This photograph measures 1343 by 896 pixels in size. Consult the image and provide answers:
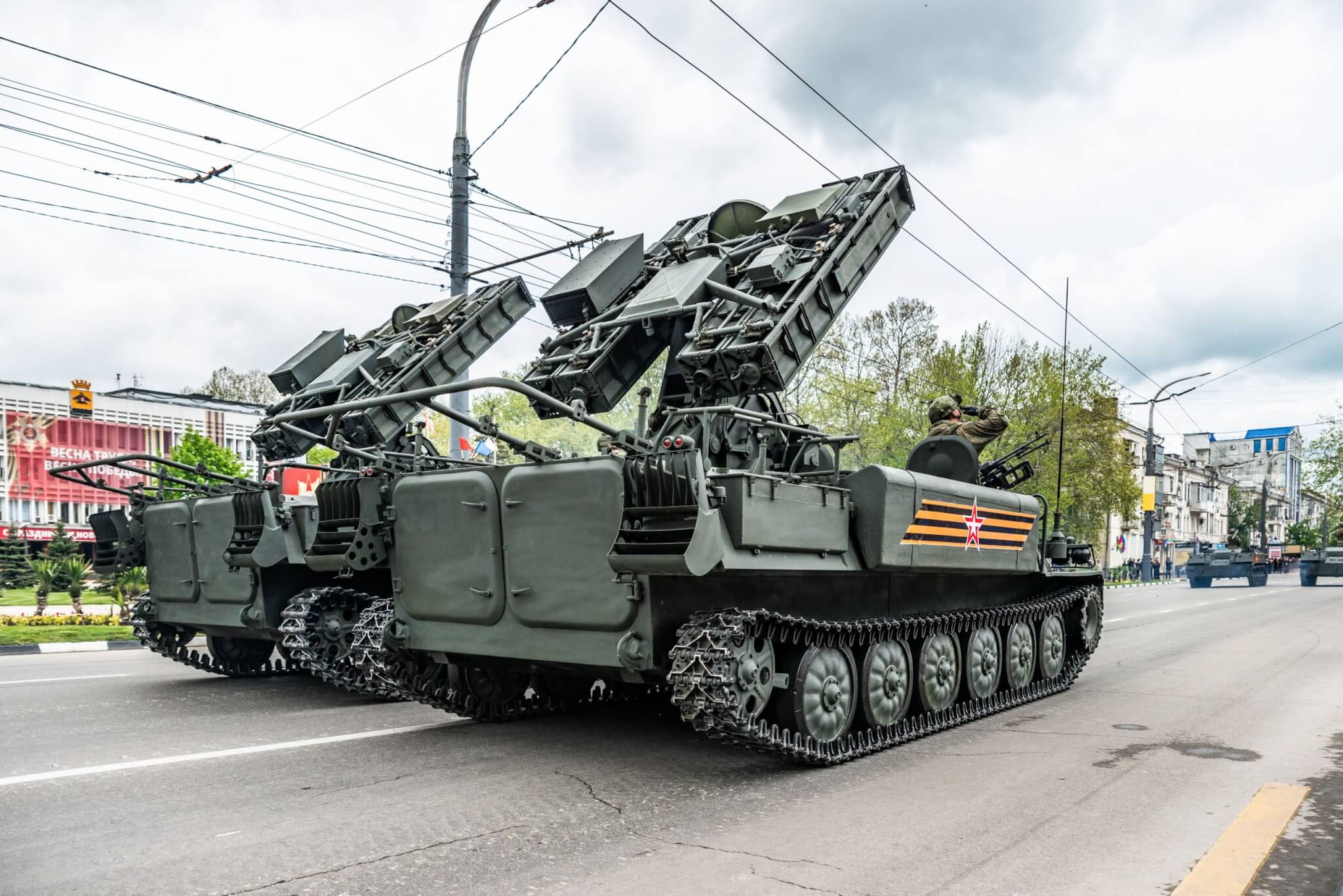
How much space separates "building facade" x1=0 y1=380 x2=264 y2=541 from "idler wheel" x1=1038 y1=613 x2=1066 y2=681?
38.4m

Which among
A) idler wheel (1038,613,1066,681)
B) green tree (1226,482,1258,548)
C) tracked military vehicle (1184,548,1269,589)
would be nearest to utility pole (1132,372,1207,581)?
tracked military vehicle (1184,548,1269,589)

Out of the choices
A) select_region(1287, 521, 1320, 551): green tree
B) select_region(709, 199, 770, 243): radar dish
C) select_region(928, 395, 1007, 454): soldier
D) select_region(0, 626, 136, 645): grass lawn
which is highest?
select_region(709, 199, 770, 243): radar dish

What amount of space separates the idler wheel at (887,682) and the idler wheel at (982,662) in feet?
3.34

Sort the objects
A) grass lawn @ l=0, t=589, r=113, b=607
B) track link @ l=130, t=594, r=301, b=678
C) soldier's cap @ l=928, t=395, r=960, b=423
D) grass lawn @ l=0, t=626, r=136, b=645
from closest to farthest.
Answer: soldier's cap @ l=928, t=395, r=960, b=423 < track link @ l=130, t=594, r=301, b=678 < grass lawn @ l=0, t=626, r=136, b=645 < grass lawn @ l=0, t=589, r=113, b=607

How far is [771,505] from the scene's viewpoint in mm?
6207

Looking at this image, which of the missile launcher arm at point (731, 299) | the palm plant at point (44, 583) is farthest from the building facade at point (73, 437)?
the missile launcher arm at point (731, 299)

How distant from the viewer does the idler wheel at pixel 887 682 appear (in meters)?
7.27

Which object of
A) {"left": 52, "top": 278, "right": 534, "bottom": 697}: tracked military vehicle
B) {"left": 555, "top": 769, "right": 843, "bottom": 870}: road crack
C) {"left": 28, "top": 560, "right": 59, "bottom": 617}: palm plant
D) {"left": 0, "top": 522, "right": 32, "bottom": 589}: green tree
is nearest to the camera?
{"left": 555, "top": 769, "right": 843, "bottom": 870}: road crack

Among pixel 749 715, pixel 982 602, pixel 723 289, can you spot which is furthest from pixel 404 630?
pixel 982 602

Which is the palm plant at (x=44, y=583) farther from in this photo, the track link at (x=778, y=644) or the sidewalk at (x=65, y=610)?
the track link at (x=778, y=644)

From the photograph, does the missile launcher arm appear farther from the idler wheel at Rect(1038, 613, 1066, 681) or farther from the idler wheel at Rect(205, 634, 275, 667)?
the idler wheel at Rect(205, 634, 275, 667)

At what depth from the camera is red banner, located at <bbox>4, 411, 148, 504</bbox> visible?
43156 millimetres

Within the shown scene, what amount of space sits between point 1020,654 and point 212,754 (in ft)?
21.7

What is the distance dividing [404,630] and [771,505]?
3042mm
